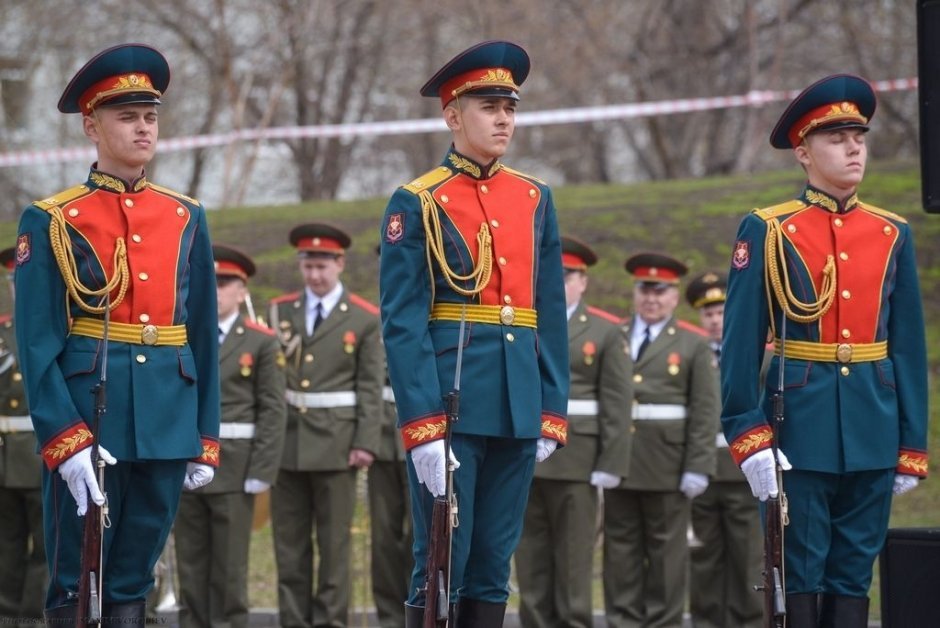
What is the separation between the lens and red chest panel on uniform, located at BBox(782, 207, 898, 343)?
637cm

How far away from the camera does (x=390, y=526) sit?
9.81 meters

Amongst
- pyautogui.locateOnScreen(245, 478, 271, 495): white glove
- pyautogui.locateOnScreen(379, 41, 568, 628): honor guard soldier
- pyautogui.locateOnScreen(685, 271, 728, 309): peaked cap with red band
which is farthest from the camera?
pyautogui.locateOnScreen(685, 271, 728, 309): peaked cap with red band

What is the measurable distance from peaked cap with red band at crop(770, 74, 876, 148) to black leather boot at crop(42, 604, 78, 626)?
328 cm

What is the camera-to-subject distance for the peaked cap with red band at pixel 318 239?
383 inches

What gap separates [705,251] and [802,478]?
10723mm

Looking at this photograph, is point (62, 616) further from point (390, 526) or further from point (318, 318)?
point (318, 318)

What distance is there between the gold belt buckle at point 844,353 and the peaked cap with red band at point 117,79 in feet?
9.03

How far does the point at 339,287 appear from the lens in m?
10.1

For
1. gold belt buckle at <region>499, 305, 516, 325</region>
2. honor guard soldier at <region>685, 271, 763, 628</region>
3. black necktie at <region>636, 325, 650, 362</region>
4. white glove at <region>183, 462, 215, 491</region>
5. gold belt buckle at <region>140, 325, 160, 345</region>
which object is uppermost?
black necktie at <region>636, 325, 650, 362</region>

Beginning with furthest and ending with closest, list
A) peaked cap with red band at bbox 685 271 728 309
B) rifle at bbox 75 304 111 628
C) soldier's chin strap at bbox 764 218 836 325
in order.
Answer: peaked cap with red band at bbox 685 271 728 309 < soldier's chin strap at bbox 764 218 836 325 < rifle at bbox 75 304 111 628

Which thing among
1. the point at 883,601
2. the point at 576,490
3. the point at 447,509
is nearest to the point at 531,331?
the point at 447,509

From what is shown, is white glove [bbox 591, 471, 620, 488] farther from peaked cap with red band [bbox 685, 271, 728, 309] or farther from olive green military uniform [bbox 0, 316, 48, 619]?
olive green military uniform [bbox 0, 316, 48, 619]

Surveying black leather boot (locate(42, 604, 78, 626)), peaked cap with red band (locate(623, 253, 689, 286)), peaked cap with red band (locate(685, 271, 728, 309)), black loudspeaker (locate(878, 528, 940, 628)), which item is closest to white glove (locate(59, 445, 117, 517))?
black leather boot (locate(42, 604, 78, 626))

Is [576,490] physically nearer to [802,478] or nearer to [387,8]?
[802,478]
